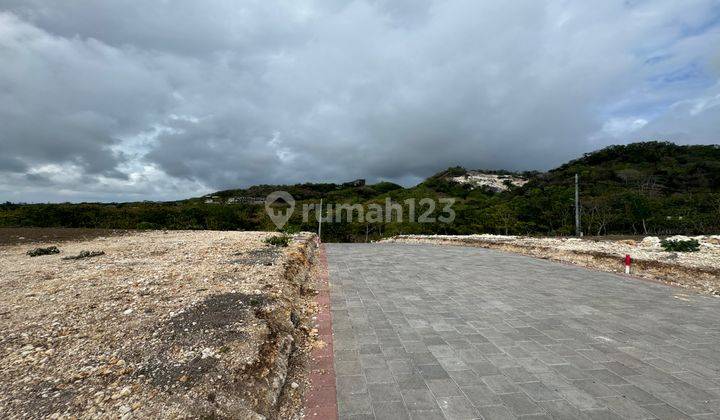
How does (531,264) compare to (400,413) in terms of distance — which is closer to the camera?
(400,413)

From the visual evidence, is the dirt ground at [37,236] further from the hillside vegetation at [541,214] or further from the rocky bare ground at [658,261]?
the rocky bare ground at [658,261]

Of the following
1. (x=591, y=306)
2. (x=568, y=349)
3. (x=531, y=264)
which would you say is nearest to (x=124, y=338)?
(x=568, y=349)

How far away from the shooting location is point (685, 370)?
3.51m

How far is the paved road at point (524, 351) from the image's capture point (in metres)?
2.87

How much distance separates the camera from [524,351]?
3.89m

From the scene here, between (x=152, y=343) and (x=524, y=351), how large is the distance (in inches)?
157

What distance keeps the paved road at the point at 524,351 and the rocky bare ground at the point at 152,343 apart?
0.72 meters

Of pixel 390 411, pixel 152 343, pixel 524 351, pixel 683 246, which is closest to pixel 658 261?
pixel 683 246

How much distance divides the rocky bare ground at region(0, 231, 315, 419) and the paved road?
2.36ft

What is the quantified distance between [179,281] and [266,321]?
7.94ft

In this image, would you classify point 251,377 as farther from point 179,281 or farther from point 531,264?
point 531,264

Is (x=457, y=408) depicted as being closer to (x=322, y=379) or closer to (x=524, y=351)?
(x=322, y=379)

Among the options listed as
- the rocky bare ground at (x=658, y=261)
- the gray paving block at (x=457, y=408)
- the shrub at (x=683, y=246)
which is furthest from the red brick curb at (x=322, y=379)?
the shrub at (x=683, y=246)

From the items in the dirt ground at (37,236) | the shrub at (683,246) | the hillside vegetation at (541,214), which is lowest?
the shrub at (683,246)
